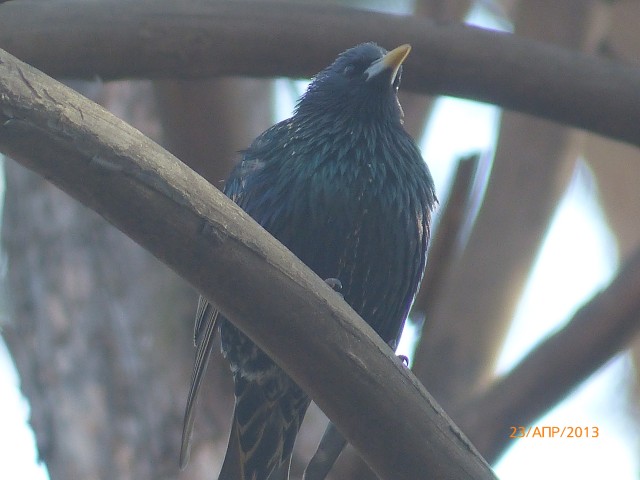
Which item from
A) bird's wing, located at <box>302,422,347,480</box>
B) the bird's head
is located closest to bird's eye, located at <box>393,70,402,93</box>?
the bird's head

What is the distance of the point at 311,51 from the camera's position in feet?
13.1

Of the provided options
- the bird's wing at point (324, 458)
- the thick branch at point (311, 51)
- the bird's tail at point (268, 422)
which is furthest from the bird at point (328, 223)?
the bird's wing at point (324, 458)

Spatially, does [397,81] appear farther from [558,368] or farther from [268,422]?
[268,422]

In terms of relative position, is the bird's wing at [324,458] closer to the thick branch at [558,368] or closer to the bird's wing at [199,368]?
the bird's wing at [199,368]

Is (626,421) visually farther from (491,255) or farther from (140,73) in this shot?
(140,73)

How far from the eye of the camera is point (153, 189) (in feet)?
7.38

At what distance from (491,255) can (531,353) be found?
1.13 meters

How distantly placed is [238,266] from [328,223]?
1.27 metres

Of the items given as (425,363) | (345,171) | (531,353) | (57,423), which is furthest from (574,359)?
(57,423)

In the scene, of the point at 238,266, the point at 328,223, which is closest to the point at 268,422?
the point at 328,223

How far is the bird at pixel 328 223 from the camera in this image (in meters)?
3.59

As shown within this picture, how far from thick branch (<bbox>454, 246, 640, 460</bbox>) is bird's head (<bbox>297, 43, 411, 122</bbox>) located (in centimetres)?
116

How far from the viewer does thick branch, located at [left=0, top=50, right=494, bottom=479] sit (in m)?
2.21

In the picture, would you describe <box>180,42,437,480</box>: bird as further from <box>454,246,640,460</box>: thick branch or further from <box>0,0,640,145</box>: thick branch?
<box>454,246,640,460</box>: thick branch
